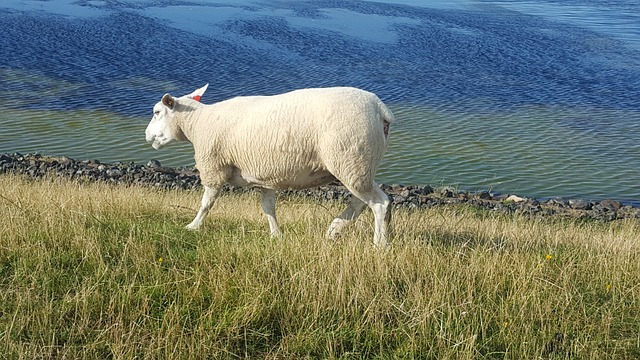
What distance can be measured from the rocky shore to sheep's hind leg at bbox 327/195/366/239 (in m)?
5.49

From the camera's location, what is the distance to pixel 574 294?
5.97m

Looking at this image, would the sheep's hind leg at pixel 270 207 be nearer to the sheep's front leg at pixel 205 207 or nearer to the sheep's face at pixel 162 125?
the sheep's front leg at pixel 205 207

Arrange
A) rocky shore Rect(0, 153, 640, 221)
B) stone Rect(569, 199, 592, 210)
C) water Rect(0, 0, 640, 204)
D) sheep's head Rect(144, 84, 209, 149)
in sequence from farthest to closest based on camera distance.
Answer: water Rect(0, 0, 640, 204)
stone Rect(569, 199, 592, 210)
rocky shore Rect(0, 153, 640, 221)
sheep's head Rect(144, 84, 209, 149)

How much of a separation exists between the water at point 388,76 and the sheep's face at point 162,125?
24.0ft

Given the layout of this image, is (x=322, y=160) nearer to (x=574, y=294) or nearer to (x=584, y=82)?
(x=574, y=294)

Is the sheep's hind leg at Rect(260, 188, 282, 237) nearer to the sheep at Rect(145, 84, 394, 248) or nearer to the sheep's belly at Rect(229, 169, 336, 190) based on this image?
the sheep at Rect(145, 84, 394, 248)

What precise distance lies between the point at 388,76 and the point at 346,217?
18.3 m

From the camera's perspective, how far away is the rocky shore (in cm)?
1382

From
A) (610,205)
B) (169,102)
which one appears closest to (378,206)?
(169,102)

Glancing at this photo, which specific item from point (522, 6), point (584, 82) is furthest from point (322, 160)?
point (522, 6)

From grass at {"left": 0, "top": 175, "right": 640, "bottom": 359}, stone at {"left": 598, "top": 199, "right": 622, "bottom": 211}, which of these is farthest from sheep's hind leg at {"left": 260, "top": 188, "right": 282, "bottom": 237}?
stone at {"left": 598, "top": 199, "right": 622, "bottom": 211}

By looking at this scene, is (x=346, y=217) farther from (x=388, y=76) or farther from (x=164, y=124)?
(x=388, y=76)

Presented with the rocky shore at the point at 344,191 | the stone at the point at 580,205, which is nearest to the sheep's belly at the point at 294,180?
→ the rocky shore at the point at 344,191

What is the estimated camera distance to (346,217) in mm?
7840
